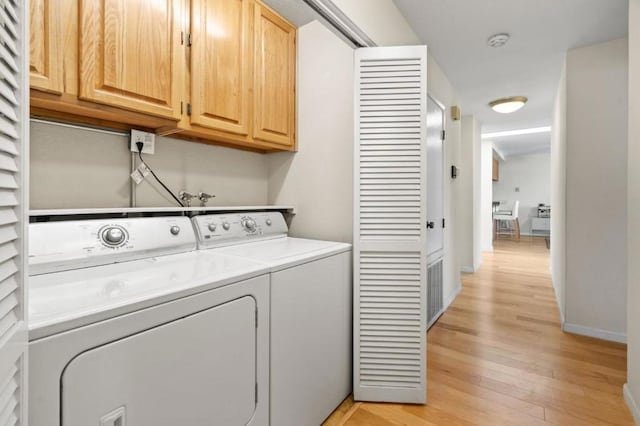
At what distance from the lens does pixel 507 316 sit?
114 inches

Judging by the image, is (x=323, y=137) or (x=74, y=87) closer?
(x=74, y=87)

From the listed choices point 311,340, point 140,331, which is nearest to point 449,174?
point 311,340

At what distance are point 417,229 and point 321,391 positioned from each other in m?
0.95

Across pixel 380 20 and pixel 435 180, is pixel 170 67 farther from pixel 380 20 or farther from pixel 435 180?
pixel 435 180

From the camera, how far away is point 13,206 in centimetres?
56

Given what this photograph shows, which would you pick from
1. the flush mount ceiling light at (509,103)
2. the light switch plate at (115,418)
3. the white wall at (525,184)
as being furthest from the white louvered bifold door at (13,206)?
the white wall at (525,184)

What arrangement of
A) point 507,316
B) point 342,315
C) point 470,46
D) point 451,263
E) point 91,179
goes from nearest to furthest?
point 91,179, point 342,315, point 470,46, point 507,316, point 451,263

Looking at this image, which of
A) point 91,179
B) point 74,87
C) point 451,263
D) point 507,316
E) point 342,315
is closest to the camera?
point 74,87

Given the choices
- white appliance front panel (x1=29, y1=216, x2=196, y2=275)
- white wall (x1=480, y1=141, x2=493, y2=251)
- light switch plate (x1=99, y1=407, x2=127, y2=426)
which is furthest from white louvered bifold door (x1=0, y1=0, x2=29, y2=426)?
white wall (x1=480, y1=141, x2=493, y2=251)

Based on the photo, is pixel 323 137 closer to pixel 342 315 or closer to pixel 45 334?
pixel 342 315

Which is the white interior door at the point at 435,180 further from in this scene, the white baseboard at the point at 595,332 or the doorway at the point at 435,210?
the white baseboard at the point at 595,332

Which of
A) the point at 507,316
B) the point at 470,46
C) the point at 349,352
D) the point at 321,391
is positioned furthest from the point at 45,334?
the point at 507,316

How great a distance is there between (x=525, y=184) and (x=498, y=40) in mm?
8202

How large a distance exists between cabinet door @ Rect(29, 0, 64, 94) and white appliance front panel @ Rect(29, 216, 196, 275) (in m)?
0.48
